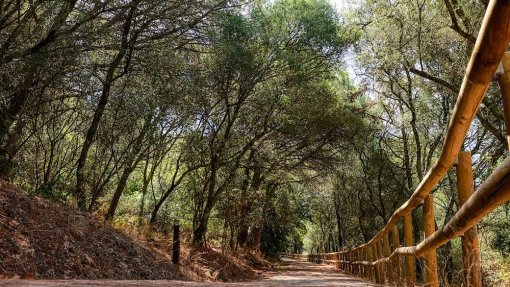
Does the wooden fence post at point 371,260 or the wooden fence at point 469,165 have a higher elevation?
the wooden fence at point 469,165

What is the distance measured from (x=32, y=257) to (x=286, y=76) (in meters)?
10.1

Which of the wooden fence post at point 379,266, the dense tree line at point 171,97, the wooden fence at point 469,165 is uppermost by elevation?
the dense tree line at point 171,97

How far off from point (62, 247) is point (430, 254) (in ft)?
18.5

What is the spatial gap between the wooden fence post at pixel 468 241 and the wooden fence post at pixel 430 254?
992mm

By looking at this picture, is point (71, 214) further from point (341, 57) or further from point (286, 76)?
point (341, 57)

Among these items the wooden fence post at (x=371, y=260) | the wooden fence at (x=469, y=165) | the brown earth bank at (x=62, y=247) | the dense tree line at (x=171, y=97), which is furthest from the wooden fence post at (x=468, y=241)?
the dense tree line at (x=171, y=97)

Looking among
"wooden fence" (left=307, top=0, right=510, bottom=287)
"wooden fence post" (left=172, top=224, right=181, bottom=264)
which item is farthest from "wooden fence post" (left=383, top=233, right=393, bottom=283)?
"wooden fence post" (left=172, top=224, right=181, bottom=264)

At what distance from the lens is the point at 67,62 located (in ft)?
28.1

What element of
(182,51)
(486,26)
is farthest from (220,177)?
(486,26)

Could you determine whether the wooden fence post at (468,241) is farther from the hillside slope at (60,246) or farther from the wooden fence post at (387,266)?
the hillside slope at (60,246)

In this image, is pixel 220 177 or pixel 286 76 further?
pixel 220 177

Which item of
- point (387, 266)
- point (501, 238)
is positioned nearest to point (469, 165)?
point (387, 266)

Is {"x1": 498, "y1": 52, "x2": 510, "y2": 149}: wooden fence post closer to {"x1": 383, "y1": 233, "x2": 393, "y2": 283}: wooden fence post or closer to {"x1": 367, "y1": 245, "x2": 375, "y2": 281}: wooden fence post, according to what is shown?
{"x1": 383, "y1": 233, "x2": 393, "y2": 283}: wooden fence post

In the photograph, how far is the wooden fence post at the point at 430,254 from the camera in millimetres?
4262
